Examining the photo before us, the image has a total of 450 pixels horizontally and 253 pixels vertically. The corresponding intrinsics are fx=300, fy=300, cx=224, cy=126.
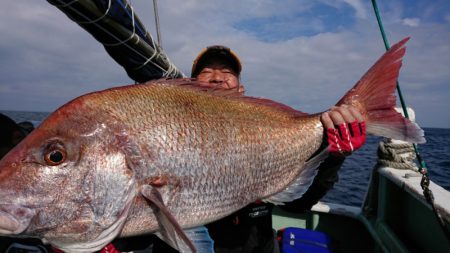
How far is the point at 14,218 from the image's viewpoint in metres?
1.22

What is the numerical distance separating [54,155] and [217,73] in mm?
2246

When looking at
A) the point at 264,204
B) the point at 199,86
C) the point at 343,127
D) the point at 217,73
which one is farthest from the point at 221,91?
the point at 217,73

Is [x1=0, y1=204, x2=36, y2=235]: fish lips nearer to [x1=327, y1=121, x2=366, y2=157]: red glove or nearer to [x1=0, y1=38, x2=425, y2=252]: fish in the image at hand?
[x1=0, y1=38, x2=425, y2=252]: fish

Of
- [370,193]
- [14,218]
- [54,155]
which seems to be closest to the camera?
[14,218]

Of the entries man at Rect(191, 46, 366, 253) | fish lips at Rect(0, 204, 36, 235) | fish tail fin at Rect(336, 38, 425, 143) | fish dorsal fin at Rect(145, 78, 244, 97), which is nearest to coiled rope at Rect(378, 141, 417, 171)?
man at Rect(191, 46, 366, 253)

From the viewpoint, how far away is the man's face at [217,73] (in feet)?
10.8

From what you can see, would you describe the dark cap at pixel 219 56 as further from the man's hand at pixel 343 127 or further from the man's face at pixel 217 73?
the man's hand at pixel 343 127

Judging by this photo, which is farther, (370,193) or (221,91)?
(370,193)

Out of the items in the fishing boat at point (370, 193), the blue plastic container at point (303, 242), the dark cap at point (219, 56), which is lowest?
the blue plastic container at point (303, 242)

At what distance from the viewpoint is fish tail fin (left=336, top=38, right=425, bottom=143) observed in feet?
6.70

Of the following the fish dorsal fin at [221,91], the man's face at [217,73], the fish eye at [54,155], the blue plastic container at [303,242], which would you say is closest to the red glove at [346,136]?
the fish dorsal fin at [221,91]

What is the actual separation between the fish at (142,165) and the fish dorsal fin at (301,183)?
0.05 ft

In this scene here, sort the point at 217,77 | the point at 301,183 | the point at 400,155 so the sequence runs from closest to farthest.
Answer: the point at 301,183 → the point at 217,77 → the point at 400,155

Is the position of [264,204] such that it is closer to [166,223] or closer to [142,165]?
[166,223]
